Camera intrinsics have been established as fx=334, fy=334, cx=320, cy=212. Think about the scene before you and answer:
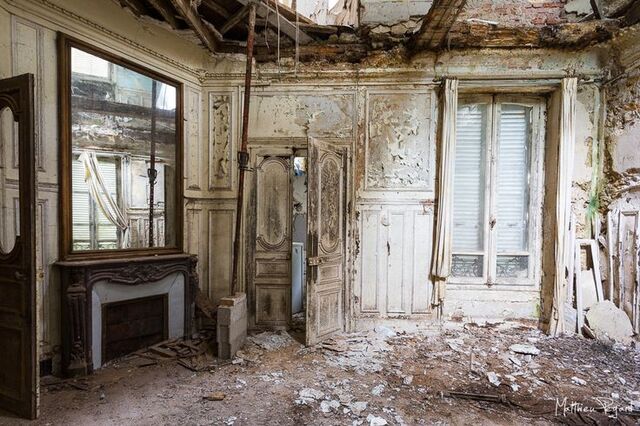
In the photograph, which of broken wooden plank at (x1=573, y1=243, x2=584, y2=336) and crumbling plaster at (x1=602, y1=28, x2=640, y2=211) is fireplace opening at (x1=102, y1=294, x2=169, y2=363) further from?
crumbling plaster at (x1=602, y1=28, x2=640, y2=211)

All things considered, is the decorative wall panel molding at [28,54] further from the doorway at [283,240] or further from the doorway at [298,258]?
the doorway at [298,258]

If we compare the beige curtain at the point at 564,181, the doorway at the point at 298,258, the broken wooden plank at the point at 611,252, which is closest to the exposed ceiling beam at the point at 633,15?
the beige curtain at the point at 564,181

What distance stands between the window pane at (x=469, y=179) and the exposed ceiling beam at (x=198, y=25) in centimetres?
319

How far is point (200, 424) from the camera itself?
233cm

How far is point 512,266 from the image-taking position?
13.9 ft

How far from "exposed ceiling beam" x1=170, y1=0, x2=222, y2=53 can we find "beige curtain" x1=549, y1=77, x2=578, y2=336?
4.17 meters

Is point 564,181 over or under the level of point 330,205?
over

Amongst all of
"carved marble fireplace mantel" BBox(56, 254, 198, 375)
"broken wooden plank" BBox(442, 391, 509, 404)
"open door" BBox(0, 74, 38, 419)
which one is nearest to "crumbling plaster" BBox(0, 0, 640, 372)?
"carved marble fireplace mantel" BBox(56, 254, 198, 375)

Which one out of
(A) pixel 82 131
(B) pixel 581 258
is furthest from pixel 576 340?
(A) pixel 82 131

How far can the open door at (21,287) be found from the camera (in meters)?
2.29

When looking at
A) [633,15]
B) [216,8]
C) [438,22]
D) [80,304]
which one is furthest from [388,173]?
[80,304]

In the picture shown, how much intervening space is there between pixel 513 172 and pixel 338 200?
2.27 meters

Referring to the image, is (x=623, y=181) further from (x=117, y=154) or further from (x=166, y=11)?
(x=117, y=154)

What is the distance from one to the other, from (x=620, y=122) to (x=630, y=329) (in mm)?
2314
